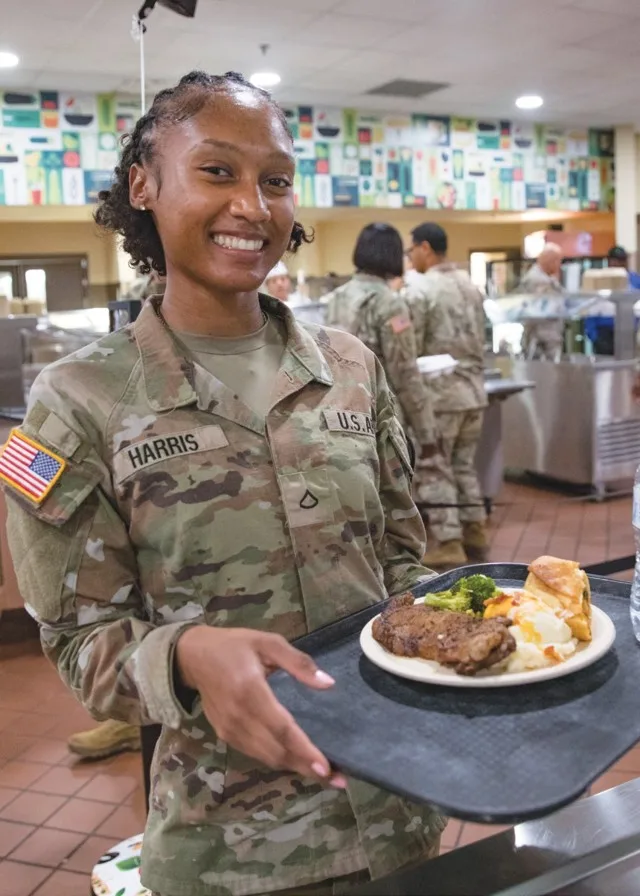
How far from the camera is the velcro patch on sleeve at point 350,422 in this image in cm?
126

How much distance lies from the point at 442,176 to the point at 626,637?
334 inches

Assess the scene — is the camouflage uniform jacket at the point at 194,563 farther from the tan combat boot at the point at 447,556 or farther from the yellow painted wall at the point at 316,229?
the yellow painted wall at the point at 316,229

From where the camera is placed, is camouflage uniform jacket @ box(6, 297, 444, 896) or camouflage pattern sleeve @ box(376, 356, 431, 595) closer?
camouflage uniform jacket @ box(6, 297, 444, 896)

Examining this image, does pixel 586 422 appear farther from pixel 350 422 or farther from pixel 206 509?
pixel 206 509

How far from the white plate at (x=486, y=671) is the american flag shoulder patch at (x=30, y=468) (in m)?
0.42

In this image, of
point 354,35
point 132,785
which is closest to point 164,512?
point 132,785

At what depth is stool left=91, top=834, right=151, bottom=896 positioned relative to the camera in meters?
2.01

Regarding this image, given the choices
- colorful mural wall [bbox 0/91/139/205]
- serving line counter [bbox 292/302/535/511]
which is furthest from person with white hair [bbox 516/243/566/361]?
colorful mural wall [bbox 0/91/139/205]

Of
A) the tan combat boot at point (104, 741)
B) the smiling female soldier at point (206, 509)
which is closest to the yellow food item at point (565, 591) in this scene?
the smiling female soldier at point (206, 509)

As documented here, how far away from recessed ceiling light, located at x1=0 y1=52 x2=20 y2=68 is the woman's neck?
579 centimetres

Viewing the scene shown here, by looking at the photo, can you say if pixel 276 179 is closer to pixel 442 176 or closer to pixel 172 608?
pixel 172 608

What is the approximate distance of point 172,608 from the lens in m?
1.13

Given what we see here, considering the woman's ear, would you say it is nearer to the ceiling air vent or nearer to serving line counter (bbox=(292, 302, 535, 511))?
serving line counter (bbox=(292, 302, 535, 511))

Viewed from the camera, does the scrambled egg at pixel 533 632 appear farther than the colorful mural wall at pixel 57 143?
No
